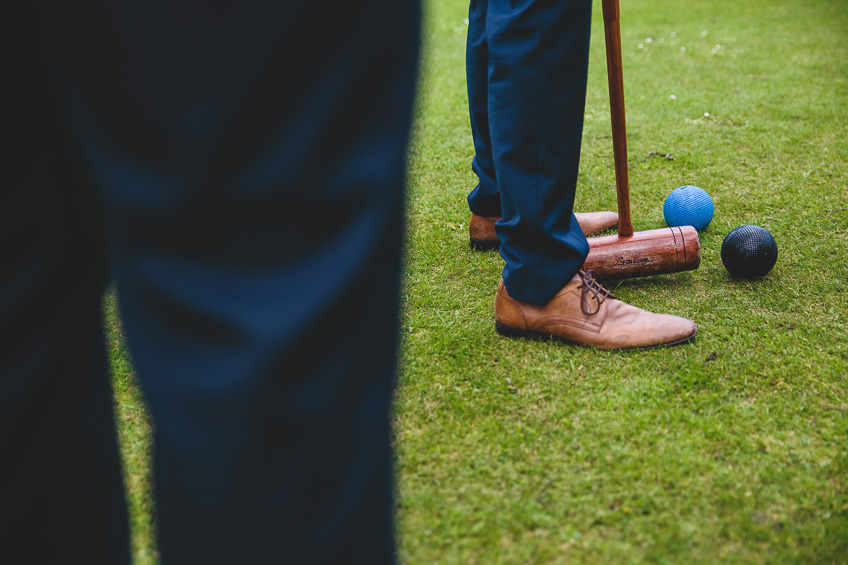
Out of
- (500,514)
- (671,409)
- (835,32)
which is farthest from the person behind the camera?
(835,32)

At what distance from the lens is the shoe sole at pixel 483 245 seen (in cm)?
219

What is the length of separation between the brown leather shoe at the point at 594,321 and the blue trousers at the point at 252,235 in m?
1.13

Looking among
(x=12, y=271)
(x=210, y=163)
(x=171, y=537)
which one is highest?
(x=210, y=163)

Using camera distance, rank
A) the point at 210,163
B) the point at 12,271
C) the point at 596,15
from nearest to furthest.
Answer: the point at 210,163 < the point at 12,271 < the point at 596,15

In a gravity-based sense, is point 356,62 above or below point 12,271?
above

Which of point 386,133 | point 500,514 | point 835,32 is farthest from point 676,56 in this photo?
point 386,133

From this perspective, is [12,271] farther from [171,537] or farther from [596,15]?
[596,15]

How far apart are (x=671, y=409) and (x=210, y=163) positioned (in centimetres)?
125

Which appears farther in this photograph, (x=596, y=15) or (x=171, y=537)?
(x=596, y=15)

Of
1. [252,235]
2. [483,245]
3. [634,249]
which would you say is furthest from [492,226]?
[252,235]

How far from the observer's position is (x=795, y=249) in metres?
2.12

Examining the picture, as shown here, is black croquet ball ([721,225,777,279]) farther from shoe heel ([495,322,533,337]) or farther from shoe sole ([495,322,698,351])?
shoe heel ([495,322,533,337])

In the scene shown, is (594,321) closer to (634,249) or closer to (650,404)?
(650,404)

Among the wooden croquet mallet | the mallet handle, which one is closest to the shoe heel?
the wooden croquet mallet
